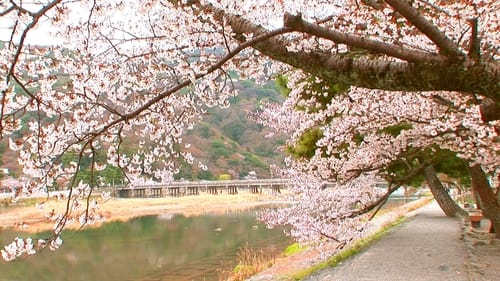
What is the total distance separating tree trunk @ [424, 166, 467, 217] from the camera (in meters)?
15.0

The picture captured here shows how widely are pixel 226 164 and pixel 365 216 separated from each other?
8027cm

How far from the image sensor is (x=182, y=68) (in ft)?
12.2

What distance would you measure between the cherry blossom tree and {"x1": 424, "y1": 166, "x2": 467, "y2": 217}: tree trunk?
8711 millimetres

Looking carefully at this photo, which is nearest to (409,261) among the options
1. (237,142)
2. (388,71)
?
(388,71)

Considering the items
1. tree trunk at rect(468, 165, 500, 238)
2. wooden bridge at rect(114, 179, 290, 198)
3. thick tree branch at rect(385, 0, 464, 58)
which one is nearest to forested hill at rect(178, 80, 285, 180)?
wooden bridge at rect(114, 179, 290, 198)

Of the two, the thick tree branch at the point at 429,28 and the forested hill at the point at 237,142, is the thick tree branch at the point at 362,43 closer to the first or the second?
the thick tree branch at the point at 429,28

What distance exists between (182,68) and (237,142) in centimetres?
9833

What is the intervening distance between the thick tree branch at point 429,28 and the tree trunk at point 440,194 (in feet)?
41.3

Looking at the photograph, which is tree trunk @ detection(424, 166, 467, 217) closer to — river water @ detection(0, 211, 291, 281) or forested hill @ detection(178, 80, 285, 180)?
river water @ detection(0, 211, 291, 281)

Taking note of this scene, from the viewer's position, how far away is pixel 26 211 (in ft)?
110

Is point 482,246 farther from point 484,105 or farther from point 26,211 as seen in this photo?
point 26,211

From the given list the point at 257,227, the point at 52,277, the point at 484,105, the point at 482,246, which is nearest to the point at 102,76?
the point at 484,105

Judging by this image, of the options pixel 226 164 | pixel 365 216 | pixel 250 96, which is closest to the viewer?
pixel 365 216

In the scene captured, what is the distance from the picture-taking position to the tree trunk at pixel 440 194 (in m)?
15.0
